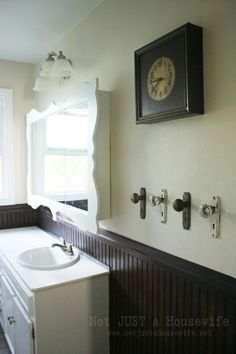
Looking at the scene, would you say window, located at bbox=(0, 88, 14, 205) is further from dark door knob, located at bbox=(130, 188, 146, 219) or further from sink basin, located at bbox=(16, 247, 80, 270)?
dark door knob, located at bbox=(130, 188, 146, 219)

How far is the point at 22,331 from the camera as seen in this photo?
1799mm

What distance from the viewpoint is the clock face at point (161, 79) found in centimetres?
128

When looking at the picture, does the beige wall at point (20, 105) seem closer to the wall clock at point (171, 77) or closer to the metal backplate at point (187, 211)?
the wall clock at point (171, 77)

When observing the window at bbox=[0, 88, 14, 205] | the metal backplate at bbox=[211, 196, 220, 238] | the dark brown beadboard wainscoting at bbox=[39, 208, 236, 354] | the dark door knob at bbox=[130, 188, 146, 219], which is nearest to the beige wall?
the window at bbox=[0, 88, 14, 205]

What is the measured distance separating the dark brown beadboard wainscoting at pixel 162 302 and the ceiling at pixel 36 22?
148 centimetres

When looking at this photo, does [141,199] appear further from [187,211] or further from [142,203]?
[187,211]

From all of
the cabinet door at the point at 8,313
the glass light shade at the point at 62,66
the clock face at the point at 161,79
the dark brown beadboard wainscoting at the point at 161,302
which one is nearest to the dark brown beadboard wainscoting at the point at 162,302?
the dark brown beadboard wainscoting at the point at 161,302

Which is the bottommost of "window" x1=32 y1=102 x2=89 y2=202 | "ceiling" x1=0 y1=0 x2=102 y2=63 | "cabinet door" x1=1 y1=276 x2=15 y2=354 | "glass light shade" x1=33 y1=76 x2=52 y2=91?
"cabinet door" x1=1 y1=276 x2=15 y2=354

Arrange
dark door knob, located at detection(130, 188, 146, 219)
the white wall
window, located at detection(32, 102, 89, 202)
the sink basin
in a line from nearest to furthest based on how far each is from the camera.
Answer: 1. the white wall
2. dark door knob, located at detection(130, 188, 146, 219)
3. window, located at detection(32, 102, 89, 202)
4. the sink basin

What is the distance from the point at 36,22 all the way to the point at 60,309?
1.94 meters

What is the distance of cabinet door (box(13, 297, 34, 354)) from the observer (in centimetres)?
166

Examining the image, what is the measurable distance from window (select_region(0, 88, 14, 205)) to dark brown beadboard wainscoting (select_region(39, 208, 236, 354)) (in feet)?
4.40

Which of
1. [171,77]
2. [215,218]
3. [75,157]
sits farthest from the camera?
[75,157]

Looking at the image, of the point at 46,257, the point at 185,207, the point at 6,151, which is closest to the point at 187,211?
the point at 185,207
